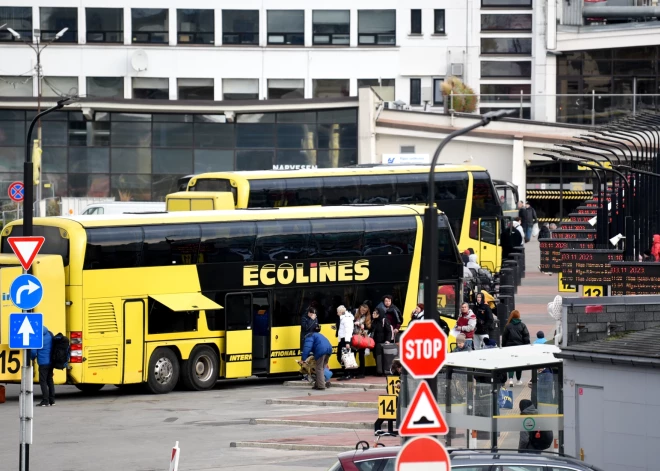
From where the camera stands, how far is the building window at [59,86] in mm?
66750

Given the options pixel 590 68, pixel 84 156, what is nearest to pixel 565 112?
pixel 590 68

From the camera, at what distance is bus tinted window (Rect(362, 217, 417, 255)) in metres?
31.3

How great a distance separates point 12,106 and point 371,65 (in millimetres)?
17599

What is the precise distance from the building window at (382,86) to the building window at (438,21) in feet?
11.4

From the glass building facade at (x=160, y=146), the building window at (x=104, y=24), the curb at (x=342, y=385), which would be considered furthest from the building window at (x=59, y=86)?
Answer: the curb at (x=342, y=385)

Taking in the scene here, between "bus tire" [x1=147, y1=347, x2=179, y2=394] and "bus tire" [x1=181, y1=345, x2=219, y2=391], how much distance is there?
206 millimetres

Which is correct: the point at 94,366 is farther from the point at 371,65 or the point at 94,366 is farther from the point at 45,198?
the point at 371,65

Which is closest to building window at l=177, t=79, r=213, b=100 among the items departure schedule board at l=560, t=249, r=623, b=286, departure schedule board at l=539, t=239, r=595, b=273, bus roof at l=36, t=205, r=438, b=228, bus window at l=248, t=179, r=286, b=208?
bus window at l=248, t=179, r=286, b=208

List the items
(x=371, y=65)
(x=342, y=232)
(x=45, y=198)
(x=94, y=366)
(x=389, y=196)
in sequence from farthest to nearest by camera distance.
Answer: (x=371, y=65) < (x=45, y=198) < (x=389, y=196) < (x=342, y=232) < (x=94, y=366)

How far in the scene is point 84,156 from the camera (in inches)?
2496

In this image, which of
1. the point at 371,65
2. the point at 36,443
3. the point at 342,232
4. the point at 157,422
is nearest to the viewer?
the point at 36,443

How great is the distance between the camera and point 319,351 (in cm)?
2788

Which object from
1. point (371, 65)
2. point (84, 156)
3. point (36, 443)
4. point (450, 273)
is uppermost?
point (371, 65)

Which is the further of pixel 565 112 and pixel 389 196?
pixel 565 112
